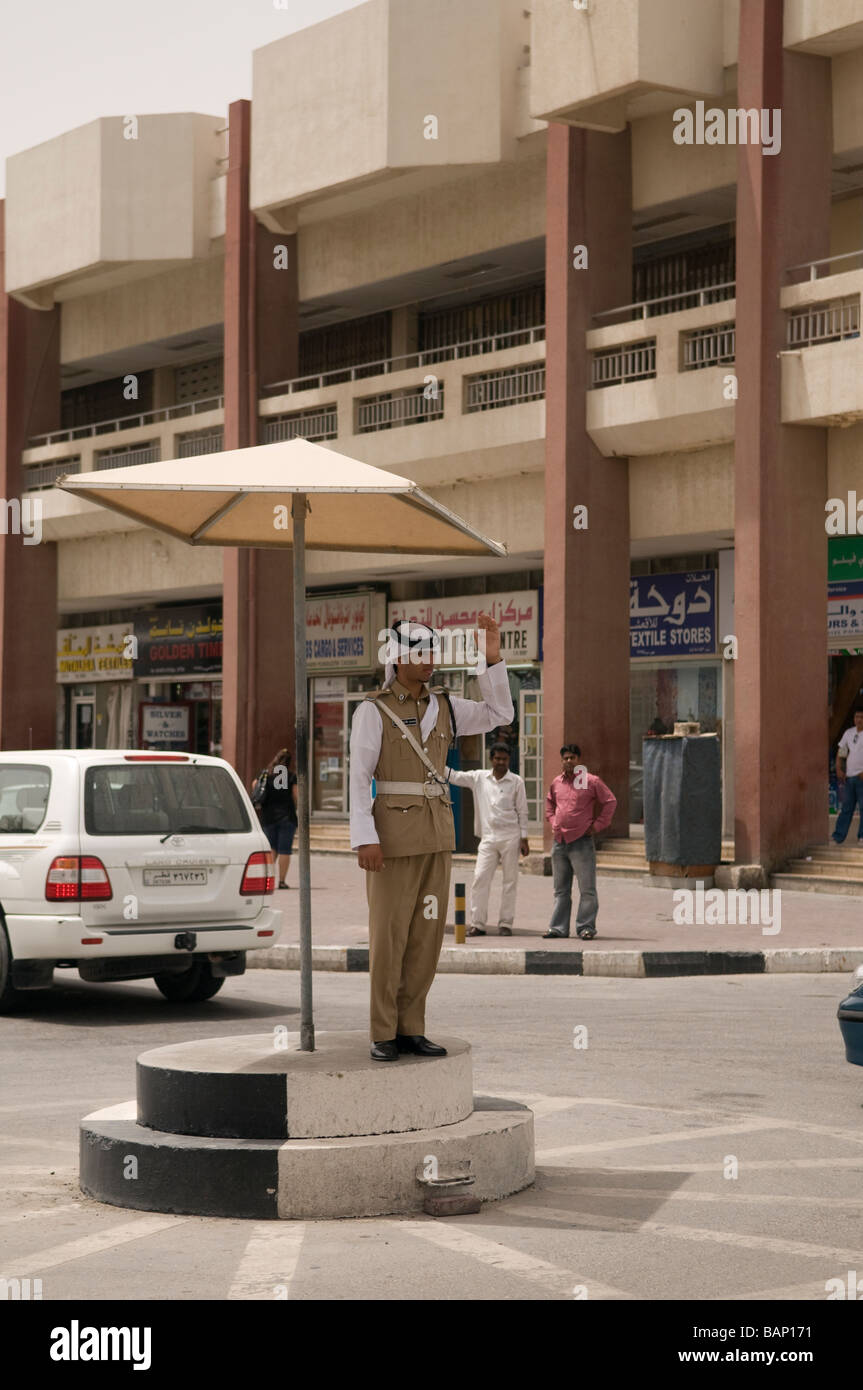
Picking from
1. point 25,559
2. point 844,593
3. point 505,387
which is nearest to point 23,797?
point 844,593

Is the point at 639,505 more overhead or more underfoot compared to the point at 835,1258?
more overhead

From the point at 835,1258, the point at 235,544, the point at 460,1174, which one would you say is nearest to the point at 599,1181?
the point at 460,1174

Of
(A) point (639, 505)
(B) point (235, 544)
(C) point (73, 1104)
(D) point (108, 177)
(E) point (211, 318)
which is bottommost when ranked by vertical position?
(C) point (73, 1104)

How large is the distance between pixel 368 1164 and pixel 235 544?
10.9 ft

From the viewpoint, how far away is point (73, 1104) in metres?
8.47

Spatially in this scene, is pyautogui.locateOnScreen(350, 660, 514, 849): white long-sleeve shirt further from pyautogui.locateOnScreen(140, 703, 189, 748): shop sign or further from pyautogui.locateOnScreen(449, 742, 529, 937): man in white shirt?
pyautogui.locateOnScreen(140, 703, 189, 748): shop sign

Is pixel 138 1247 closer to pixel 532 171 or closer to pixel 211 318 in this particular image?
pixel 532 171

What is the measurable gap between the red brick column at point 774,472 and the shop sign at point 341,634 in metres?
10.8

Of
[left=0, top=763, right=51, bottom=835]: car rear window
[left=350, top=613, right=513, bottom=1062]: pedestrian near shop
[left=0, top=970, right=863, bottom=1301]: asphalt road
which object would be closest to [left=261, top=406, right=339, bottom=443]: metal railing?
[left=0, top=763, right=51, bottom=835]: car rear window

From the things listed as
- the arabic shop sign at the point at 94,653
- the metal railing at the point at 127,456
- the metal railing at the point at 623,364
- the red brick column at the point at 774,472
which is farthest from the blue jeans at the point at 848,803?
the arabic shop sign at the point at 94,653

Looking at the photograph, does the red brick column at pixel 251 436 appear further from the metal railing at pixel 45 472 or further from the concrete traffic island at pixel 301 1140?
the concrete traffic island at pixel 301 1140

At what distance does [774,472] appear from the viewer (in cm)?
2102

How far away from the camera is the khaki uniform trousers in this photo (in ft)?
22.0

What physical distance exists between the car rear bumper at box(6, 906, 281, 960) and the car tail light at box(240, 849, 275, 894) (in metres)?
0.30
